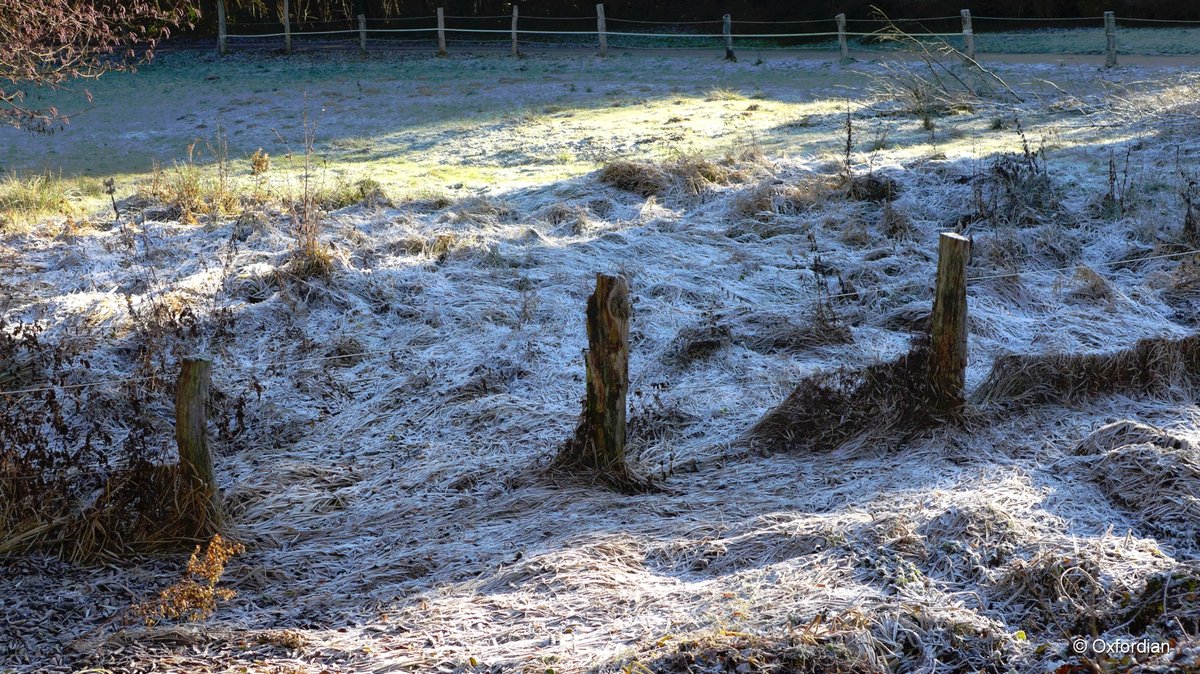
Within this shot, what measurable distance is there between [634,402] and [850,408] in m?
1.21

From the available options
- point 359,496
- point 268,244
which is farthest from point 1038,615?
point 268,244

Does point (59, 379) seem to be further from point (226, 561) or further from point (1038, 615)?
point (1038, 615)

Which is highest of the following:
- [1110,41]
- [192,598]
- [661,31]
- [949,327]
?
[661,31]

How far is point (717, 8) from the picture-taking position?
26.8 m

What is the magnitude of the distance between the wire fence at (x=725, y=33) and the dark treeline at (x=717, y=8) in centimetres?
39

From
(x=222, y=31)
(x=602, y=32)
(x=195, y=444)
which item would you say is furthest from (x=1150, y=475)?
(x=222, y=31)

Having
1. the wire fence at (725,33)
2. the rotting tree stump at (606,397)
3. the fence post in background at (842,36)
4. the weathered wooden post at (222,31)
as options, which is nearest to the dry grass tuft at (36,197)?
the rotting tree stump at (606,397)

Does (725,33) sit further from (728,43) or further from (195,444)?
(195,444)

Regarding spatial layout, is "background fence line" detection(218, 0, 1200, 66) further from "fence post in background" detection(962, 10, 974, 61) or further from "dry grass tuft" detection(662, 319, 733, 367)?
"dry grass tuft" detection(662, 319, 733, 367)

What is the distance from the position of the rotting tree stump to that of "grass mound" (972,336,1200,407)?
1891 millimetres

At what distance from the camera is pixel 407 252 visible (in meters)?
8.22

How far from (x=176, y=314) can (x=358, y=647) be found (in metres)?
4.04

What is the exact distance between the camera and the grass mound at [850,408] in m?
5.09

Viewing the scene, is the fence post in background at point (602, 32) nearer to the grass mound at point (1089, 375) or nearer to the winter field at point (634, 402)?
the winter field at point (634, 402)
